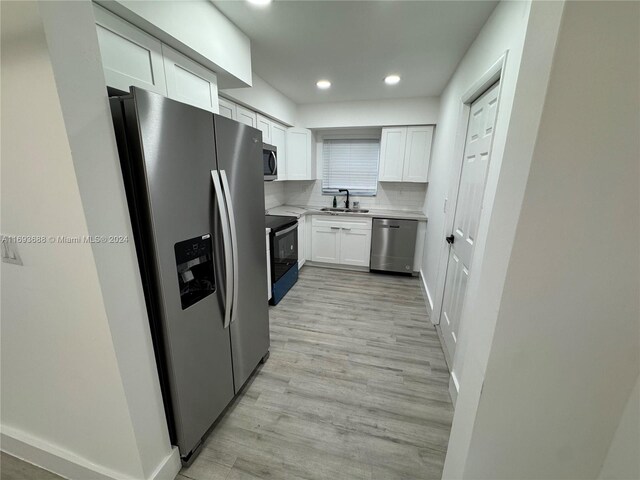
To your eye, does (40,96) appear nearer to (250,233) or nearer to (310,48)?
(250,233)

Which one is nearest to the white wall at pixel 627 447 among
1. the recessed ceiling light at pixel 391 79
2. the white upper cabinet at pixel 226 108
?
the white upper cabinet at pixel 226 108

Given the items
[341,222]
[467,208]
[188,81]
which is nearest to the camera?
[188,81]

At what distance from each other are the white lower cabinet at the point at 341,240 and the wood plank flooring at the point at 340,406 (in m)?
1.25

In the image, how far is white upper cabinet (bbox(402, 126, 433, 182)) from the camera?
3.54 m

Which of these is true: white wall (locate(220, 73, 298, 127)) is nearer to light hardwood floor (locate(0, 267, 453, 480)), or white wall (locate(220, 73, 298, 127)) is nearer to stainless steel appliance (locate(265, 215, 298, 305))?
stainless steel appliance (locate(265, 215, 298, 305))

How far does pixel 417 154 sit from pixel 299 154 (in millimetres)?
1779

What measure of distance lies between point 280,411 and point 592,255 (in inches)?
69.1

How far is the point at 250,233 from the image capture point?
1601mm

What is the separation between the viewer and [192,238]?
3.77 ft

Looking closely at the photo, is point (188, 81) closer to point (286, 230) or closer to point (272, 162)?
point (272, 162)

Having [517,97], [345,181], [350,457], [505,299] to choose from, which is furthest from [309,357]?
[345,181]

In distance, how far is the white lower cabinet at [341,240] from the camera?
12.5 ft

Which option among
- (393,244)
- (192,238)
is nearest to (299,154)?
(393,244)

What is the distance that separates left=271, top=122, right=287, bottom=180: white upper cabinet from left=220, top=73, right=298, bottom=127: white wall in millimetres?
106
